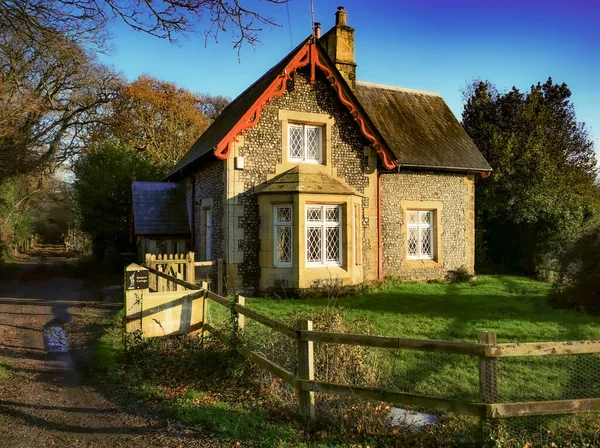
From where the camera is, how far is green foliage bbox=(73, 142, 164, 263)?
907 inches

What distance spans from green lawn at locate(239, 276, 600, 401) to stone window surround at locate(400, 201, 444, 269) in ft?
3.17

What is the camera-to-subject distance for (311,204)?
1337cm

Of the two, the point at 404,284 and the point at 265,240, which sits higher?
the point at 265,240

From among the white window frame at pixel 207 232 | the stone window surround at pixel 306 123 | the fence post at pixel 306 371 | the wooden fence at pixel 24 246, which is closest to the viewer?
the fence post at pixel 306 371

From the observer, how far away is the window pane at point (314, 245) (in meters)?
13.4

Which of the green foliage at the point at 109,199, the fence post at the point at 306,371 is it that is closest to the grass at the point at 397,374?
the fence post at the point at 306,371

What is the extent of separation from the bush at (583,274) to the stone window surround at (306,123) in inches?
277

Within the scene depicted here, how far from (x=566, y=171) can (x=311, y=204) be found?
15.6m

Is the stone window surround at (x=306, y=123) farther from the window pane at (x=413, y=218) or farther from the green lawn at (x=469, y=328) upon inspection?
the green lawn at (x=469, y=328)

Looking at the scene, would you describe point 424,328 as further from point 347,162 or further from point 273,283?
point 347,162

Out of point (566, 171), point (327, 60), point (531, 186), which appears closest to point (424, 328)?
point (327, 60)

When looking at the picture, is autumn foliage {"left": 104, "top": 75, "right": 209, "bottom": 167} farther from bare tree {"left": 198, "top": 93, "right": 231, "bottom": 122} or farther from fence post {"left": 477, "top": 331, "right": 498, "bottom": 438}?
fence post {"left": 477, "top": 331, "right": 498, "bottom": 438}

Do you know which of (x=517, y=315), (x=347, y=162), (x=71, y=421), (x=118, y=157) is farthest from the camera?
(x=118, y=157)

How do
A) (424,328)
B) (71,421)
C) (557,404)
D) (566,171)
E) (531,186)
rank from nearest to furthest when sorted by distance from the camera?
(557,404) → (71,421) → (424,328) → (531,186) → (566,171)
